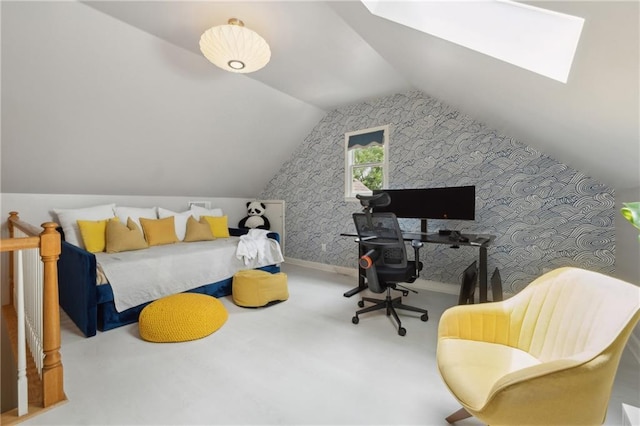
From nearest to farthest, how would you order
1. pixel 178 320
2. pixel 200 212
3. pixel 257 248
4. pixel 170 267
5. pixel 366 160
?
pixel 178 320 → pixel 170 267 → pixel 257 248 → pixel 366 160 → pixel 200 212

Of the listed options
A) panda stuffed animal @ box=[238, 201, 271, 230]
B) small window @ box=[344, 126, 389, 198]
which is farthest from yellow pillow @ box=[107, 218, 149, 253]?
small window @ box=[344, 126, 389, 198]

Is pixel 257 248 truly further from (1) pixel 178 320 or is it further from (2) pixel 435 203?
(2) pixel 435 203

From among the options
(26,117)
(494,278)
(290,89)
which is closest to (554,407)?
(494,278)

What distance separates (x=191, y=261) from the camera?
2943 millimetres

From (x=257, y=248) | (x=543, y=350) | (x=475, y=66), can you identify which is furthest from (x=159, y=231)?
(x=543, y=350)

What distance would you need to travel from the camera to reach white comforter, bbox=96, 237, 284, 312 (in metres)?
2.39

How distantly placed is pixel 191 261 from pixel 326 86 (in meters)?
2.61

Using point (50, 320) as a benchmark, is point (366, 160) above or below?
above

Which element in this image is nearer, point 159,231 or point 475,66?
point 475,66

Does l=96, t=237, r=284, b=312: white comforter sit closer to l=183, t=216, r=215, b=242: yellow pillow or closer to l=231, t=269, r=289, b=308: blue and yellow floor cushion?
l=183, t=216, r=215, b=242: yellow pillow

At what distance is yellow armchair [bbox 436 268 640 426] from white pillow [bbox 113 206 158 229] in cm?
367

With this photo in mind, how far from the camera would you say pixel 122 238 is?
117 inches

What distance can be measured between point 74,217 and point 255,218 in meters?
2.49

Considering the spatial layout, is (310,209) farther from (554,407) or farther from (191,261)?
(554,407)
